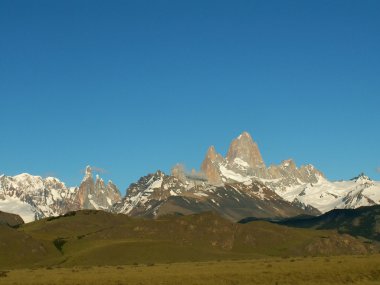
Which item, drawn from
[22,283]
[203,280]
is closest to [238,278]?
[203,280]

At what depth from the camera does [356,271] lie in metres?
110

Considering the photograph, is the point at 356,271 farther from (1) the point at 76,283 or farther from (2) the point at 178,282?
(1) the point at 76,283

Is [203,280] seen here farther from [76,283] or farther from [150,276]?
[76,283]

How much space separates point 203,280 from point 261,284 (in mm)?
10934

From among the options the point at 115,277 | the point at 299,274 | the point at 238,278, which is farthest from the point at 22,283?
the point at 299,274

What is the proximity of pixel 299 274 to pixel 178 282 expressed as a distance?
804 inches

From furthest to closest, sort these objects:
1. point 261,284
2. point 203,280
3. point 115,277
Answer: point 115,277 → point 203,280 → point 261,284

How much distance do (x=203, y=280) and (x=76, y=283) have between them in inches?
797

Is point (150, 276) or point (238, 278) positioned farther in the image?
point (150, 276)

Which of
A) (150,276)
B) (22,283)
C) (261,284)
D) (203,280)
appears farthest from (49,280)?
(261,284)

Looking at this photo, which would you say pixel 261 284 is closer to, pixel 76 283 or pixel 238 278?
pixel 238 278

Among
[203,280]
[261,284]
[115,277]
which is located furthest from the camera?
[115,277]

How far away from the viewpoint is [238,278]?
343 ft

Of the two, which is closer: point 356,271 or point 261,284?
point 261,284
